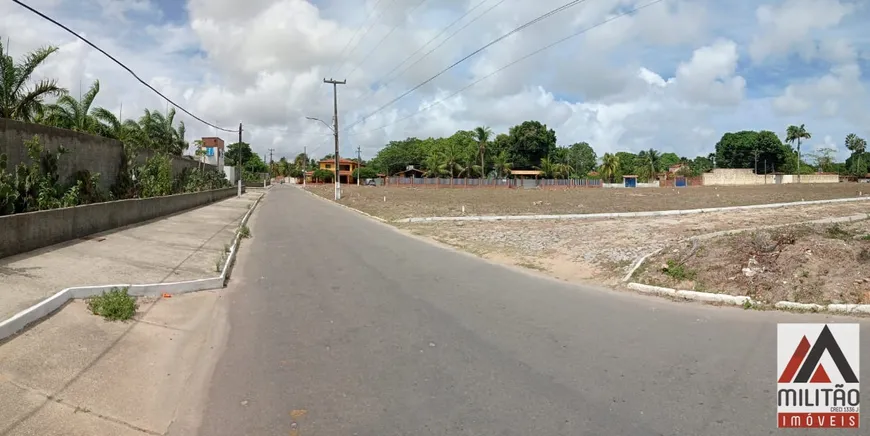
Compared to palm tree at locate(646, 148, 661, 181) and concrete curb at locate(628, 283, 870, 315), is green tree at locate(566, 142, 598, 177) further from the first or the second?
concrete curb at locate(628, 283, 870, 315)

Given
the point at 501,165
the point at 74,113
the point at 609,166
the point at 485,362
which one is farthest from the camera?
the point at 609,166

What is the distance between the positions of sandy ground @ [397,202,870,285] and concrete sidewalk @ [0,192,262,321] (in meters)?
6.85

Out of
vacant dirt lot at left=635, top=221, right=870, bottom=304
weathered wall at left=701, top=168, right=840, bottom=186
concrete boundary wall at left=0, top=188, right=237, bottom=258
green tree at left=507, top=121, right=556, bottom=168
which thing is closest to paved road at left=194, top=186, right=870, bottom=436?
vacant dirt lot at left=635, top=221, right=870, bottom=304

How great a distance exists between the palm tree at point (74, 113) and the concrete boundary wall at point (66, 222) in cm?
680

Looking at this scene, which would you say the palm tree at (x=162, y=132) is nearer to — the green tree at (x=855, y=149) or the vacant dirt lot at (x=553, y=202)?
the vacant dirt lot at (x=553, y=202)

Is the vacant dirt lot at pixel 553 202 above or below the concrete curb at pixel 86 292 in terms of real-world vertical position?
above

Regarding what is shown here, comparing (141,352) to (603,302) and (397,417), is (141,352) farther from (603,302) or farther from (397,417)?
(603,302)

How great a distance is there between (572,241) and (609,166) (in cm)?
10423

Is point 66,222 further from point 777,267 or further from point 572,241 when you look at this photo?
point 777,267

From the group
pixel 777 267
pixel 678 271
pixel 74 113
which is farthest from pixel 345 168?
pixel 777 267

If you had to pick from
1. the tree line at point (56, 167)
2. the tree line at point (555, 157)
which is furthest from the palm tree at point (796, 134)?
the tree line at point (56, 167)

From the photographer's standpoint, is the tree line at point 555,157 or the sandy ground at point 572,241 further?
the tree line at point 555,157

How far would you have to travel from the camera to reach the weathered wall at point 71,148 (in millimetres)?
11000

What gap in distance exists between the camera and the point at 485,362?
5.43 meters
